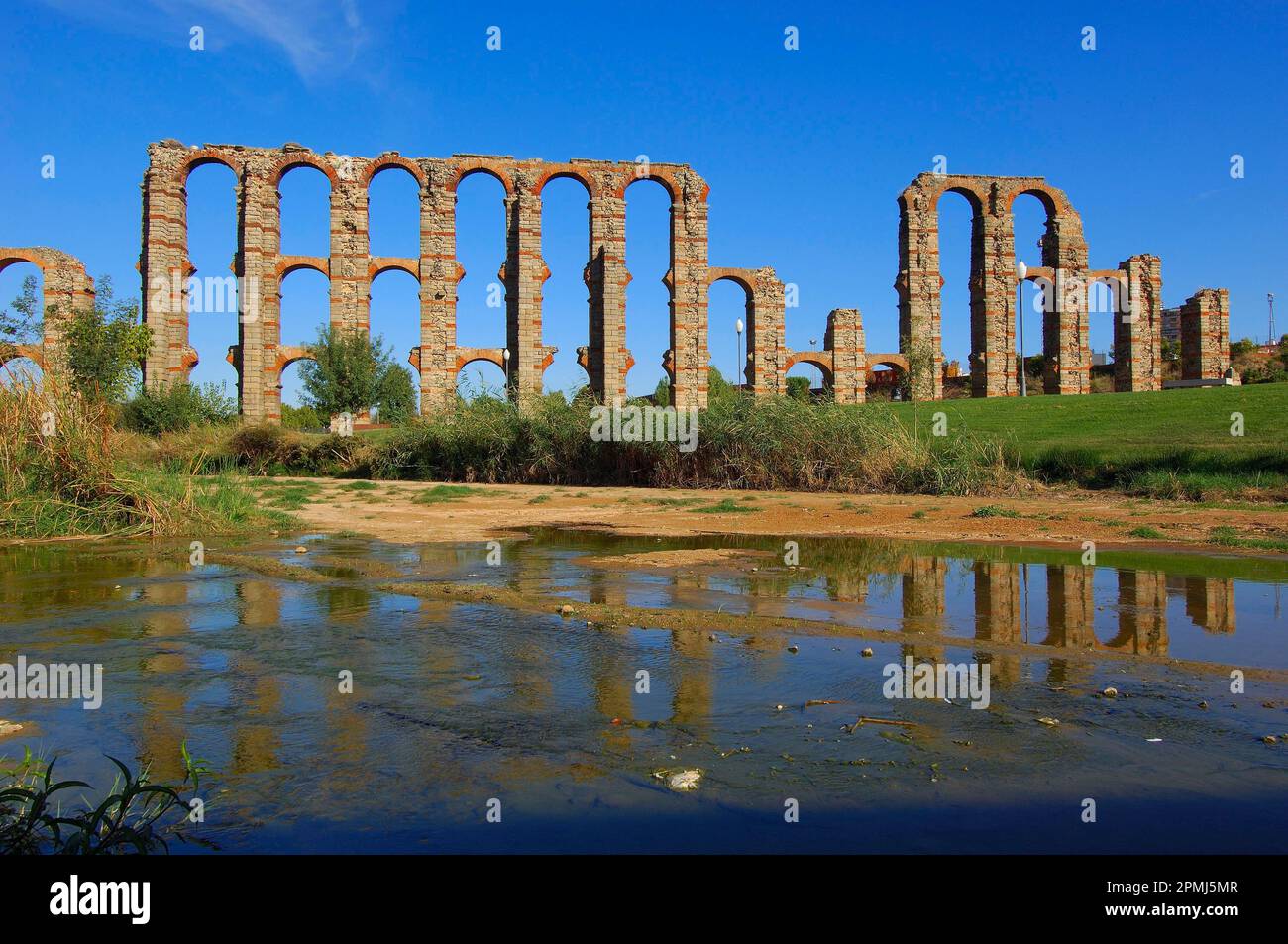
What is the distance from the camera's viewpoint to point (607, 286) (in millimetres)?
38906

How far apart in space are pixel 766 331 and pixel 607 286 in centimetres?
1008

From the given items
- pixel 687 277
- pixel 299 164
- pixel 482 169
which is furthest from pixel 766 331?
pixel 299 164

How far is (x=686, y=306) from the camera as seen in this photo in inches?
1572

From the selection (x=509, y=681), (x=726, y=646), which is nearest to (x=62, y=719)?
(x=509, y=681)

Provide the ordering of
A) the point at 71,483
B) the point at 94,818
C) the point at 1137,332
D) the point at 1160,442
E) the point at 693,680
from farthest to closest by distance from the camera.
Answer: the point at 1137,332, the point at 1160,442, the point at 71,483, the point at 693,680, the point at 94,818

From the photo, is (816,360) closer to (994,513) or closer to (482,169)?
(482,169)

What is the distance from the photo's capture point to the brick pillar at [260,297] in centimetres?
3819

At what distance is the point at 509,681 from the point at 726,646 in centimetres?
128

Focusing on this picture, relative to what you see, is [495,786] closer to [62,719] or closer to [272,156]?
[62,719]

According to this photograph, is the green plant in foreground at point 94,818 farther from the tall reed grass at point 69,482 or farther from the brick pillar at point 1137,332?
the brick pillar at point 1137,332

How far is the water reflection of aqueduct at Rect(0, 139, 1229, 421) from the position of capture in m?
38.4

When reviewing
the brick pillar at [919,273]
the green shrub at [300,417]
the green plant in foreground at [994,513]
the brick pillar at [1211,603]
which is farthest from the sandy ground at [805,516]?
the green shrub at [300,417]

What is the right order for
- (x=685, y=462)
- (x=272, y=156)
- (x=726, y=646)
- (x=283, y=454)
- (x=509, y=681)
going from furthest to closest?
1. (x=272, y=156)
2. (x=283, y=454)
3. (x=685, y=462)
4. (x=726, y=646)
5. (x=509, y=681)

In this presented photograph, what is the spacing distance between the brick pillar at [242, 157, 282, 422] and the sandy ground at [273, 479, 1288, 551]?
24.1 metres
